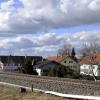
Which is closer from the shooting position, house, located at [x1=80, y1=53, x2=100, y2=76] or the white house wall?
house, located at [x1=80, y1=53, x2=100, y2=76]

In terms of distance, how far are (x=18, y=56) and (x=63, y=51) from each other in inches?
930

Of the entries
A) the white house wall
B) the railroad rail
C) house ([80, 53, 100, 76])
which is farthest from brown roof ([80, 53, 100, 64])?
the railroad rail

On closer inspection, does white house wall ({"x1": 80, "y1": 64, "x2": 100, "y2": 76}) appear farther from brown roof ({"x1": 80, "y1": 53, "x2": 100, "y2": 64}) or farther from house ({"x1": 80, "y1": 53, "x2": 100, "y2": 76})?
brown roof ({"x1": 80, "y1": 53, "x2": 100, "y2": 64})

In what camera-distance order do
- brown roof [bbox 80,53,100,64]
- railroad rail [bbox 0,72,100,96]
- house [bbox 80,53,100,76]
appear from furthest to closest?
house [bbox 80,53,100,76], brown roof [bbox 80,53,100,64], railroad rail [bbox 0,72,100,96]

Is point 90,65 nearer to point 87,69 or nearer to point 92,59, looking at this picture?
point 92,59

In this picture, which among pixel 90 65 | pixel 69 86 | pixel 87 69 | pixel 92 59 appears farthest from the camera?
pixel 87 69

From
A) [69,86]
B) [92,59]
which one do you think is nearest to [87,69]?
[92,59]

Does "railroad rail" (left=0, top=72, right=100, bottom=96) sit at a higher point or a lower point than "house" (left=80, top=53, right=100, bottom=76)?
lower

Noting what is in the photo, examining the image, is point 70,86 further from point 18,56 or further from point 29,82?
point 18,56

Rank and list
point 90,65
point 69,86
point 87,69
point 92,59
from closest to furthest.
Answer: point 69,86 → point 90,65 → point 92,59 → point 87,69

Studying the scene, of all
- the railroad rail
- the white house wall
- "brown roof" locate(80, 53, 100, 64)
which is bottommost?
the railroad rail

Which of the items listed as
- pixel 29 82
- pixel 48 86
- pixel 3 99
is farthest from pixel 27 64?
pixel 3 99

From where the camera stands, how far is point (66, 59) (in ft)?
368

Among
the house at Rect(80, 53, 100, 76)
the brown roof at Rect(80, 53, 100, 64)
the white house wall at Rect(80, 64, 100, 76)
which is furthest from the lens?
the white house wall at Rect(80, 64, 100, 76)
